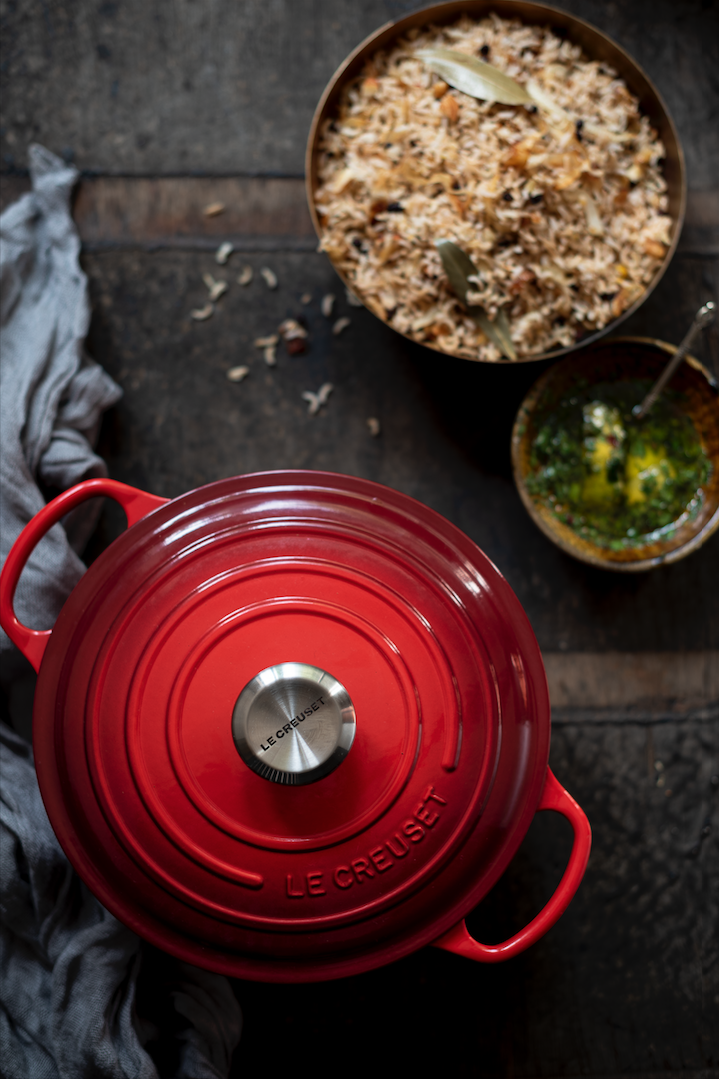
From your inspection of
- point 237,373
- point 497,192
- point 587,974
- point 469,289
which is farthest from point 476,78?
point 587,974

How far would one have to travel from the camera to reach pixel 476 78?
126 cm

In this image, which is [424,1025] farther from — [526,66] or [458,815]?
[526,66]

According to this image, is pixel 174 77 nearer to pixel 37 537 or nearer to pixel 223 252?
pixel 223 252

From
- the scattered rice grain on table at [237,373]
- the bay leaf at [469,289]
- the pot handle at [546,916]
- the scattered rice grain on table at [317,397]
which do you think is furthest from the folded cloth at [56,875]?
the bay leaf at [469,289]

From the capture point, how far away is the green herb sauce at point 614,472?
1.41 m

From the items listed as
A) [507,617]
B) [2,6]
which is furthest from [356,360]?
[2,6]

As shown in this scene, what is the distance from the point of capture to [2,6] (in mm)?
1523

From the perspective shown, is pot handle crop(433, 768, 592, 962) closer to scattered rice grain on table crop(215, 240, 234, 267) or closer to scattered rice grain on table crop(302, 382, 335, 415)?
scattered rice grain on table crop(302, 382, 335, 415)

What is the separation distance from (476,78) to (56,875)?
1668mm

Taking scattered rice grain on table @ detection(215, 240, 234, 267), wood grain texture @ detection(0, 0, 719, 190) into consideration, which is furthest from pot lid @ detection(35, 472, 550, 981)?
→ wood grain texture @ detection(0, 0, 719, 190)

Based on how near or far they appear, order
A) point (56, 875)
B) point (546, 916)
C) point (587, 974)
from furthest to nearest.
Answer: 1. point (587, 974)
2. point (56, 875)
3. point (546, 916)

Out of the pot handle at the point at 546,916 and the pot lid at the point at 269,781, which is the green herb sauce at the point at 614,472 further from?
the pot handle at the point at 546,916

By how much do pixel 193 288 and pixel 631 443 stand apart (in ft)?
3.37

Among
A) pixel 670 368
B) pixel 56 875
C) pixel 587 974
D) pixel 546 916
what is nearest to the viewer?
pixel 546 916
